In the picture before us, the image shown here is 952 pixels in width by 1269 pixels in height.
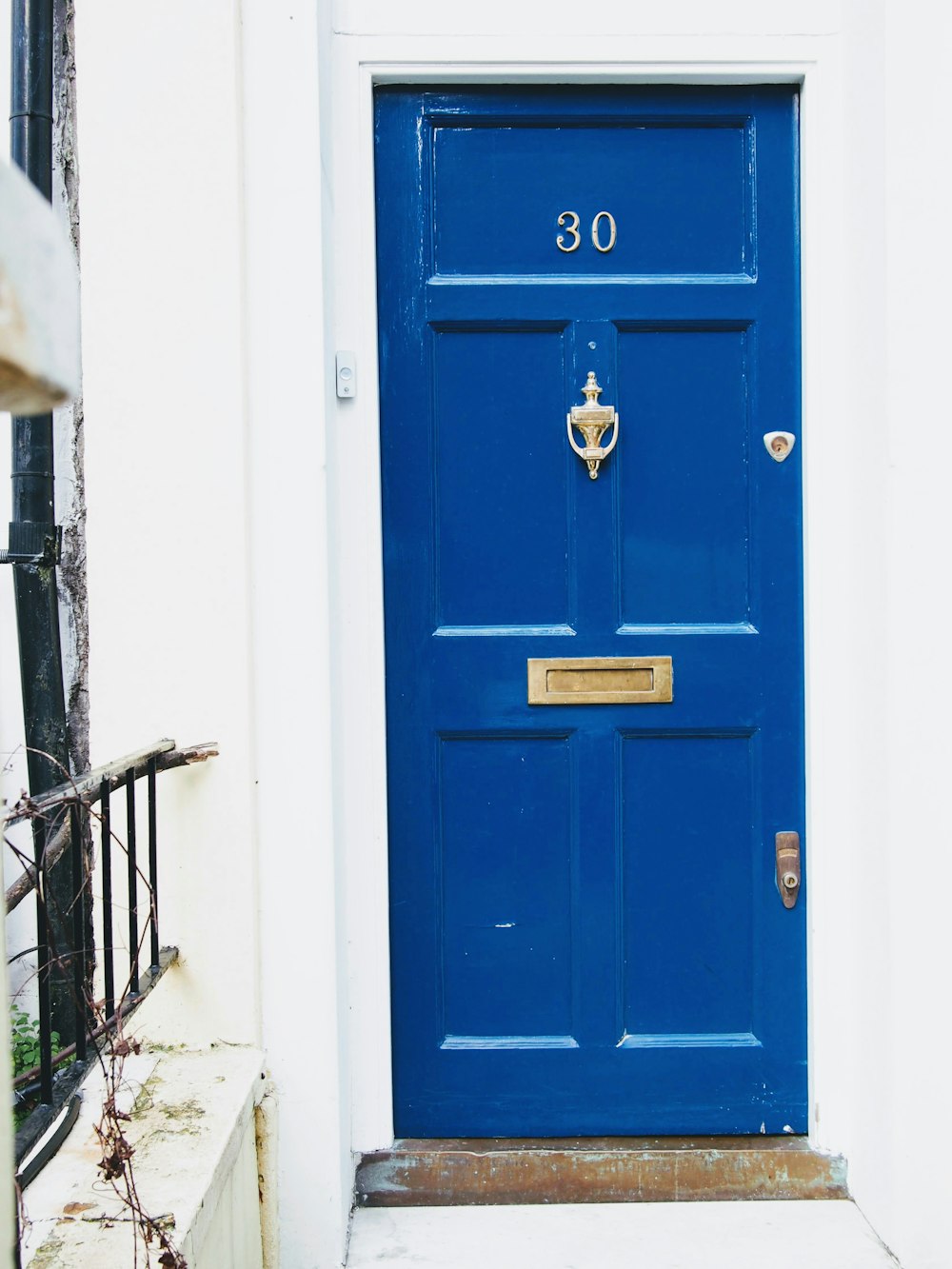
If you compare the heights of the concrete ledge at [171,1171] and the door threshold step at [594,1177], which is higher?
A: the concrete ledge at [171,1171]

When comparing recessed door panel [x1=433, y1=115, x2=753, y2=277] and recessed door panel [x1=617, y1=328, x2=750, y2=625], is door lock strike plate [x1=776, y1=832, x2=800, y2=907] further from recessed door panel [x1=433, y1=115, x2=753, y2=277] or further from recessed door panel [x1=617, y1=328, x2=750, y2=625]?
recessed door panel [x1=433, y1=115, x2=753, y2=277]

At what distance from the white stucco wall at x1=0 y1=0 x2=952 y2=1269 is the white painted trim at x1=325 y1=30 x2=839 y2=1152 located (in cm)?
7

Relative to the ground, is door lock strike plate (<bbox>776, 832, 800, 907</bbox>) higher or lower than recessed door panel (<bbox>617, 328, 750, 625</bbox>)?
lower

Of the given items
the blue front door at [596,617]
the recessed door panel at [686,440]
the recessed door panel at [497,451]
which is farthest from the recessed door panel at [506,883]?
the recessed door panel at [686,440]

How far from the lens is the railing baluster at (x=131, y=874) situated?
5.79 ft

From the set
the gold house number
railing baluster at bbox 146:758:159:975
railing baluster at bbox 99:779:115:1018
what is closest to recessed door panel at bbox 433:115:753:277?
the gold house number

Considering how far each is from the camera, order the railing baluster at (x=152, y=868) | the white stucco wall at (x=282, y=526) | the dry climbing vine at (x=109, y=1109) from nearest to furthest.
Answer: the dry climbing vine at (x=109, y=1109) < the railing baluster at (x=152, y=868) < the white stucco wall at (x=282, y=526)

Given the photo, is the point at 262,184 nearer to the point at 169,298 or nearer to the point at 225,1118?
the point at 169,298

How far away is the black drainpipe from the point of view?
2.12 metres

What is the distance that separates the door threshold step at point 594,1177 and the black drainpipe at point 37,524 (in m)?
0.80

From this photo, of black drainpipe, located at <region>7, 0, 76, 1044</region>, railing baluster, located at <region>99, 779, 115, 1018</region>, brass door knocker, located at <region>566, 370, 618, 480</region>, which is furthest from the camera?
brass door knocker, located at <region>566, 370, 618, 480</region>

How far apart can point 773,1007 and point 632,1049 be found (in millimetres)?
330

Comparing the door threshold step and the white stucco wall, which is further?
the door threshold step

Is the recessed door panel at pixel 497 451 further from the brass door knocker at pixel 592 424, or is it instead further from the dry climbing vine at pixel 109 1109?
the dry climbing vine at pixel 109 1109
